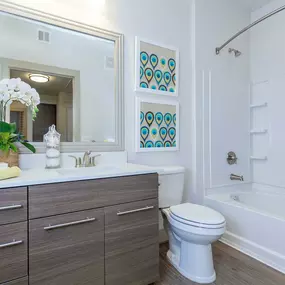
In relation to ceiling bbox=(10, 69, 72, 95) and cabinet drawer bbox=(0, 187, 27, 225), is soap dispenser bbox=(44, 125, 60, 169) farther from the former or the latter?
cabinet drawer bbox=(0, 187, 27, 225)

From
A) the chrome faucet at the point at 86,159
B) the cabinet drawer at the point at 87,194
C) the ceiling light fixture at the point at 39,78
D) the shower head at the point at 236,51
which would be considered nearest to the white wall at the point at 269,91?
the shower head at the point at 236,51

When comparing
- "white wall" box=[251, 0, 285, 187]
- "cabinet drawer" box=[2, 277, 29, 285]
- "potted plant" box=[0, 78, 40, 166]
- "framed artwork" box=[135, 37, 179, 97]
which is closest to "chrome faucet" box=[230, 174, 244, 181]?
"white wall" box=[251, 0, 285, 187]

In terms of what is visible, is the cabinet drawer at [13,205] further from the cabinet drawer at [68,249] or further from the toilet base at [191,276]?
the toilet base at [191,276]

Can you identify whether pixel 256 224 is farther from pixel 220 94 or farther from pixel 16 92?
pixel 16 92

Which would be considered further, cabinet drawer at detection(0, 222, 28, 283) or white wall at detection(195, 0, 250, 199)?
white wall at detection(195, 0, 250, 199)

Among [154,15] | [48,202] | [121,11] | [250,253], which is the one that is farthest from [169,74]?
[250,253]

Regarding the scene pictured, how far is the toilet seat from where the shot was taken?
1.53 m

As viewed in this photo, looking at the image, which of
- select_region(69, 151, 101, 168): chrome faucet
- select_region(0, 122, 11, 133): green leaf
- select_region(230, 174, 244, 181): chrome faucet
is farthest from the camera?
select_region(230, 174, 244, 181): chrome faucet

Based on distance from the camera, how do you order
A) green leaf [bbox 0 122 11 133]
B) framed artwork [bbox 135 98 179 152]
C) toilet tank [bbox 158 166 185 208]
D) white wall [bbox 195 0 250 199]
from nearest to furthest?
green leaf [bbox 0 122 11 133] → toilet tank [bbox 158 166 185 208] → framed artwork [bbox 135 98 179 152] → white wall [bbox 195 0 250 199]

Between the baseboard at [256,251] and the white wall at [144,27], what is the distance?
622mm

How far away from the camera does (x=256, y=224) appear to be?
1968 millimetres

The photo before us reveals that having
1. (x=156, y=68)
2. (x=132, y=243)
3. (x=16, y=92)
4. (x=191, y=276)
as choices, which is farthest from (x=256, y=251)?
(x=16, y=92)

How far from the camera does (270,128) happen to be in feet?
8.54

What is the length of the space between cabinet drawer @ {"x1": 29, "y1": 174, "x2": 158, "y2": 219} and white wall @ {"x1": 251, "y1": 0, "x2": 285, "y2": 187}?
5.79ft
